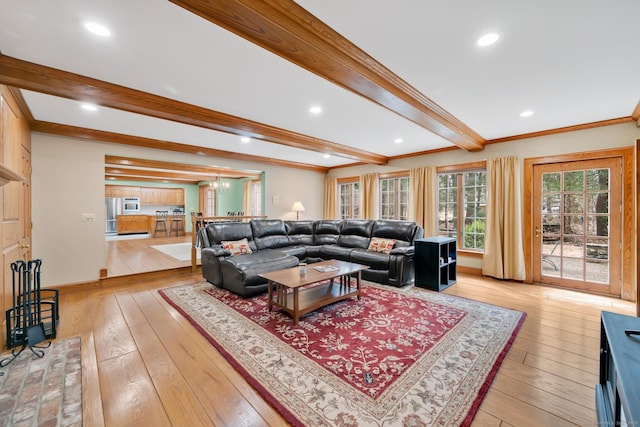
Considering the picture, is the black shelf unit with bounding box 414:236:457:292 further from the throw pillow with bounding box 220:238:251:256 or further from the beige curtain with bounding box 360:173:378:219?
the throw pillow with bounding box 220:238:251:256

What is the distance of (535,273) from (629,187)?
1704 millimetres

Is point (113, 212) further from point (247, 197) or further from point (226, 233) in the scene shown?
point (226, 233)

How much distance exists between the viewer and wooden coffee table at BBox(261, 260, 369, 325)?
2.88 m

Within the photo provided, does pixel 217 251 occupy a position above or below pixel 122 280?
above

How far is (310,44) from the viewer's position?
177cm

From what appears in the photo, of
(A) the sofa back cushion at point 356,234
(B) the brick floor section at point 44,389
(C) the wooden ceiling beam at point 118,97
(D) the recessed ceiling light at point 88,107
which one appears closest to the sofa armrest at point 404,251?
(A) the sofa back cushion at point 356,234

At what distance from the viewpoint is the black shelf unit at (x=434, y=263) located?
402 cm

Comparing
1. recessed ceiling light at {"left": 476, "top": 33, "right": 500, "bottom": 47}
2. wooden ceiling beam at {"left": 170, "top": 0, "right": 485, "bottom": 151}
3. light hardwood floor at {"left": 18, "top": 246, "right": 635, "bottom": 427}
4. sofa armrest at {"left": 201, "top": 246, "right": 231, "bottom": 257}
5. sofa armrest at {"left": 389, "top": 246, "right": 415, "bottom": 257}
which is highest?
recessed ceiling light at {"left": 476, "top": 33, "right": 500, "bottom": 47}

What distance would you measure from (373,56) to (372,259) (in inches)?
124

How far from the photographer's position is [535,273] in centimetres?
441

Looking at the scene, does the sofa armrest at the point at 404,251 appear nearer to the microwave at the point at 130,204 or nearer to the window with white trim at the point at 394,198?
the window with white trim at the point at 394,198

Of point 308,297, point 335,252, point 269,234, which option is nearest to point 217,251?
point 269,234

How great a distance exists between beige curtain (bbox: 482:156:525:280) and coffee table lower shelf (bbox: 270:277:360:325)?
2844mm

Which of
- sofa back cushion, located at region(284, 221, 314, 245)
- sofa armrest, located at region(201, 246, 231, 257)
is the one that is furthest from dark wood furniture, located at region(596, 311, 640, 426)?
sofa back cushion, located at region(284, 221, 314, 245)
